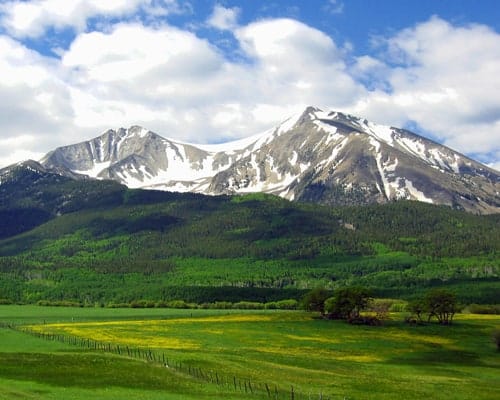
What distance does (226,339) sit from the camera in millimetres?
124938

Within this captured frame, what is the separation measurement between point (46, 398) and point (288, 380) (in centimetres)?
3054

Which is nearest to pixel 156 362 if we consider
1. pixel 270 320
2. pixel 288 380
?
pixel 288 380

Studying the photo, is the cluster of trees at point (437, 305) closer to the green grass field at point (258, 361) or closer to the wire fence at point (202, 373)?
the green grass field at point (258, 361)

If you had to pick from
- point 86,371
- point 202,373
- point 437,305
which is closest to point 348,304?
point 437,305

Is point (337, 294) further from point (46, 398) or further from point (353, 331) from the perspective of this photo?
point (46, 398)

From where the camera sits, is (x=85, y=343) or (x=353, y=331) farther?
(x=353, y=331)

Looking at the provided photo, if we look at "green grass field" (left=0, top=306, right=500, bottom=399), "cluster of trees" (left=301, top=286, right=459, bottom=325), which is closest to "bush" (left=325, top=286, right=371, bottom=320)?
"cluster of trees" (left=301, top=286, right=459, bottom=325)

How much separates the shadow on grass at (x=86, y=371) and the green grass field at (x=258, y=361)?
4.5 inches

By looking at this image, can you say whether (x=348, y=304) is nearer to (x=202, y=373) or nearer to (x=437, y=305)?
(x=437, y=305)

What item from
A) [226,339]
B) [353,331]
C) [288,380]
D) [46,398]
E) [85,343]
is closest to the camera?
[46,398]

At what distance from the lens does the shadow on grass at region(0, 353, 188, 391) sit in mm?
68250

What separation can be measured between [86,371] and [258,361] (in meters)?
26.6

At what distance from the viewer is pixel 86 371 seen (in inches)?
2972

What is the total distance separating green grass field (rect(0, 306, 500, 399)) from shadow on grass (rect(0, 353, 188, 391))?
0.38 feet
